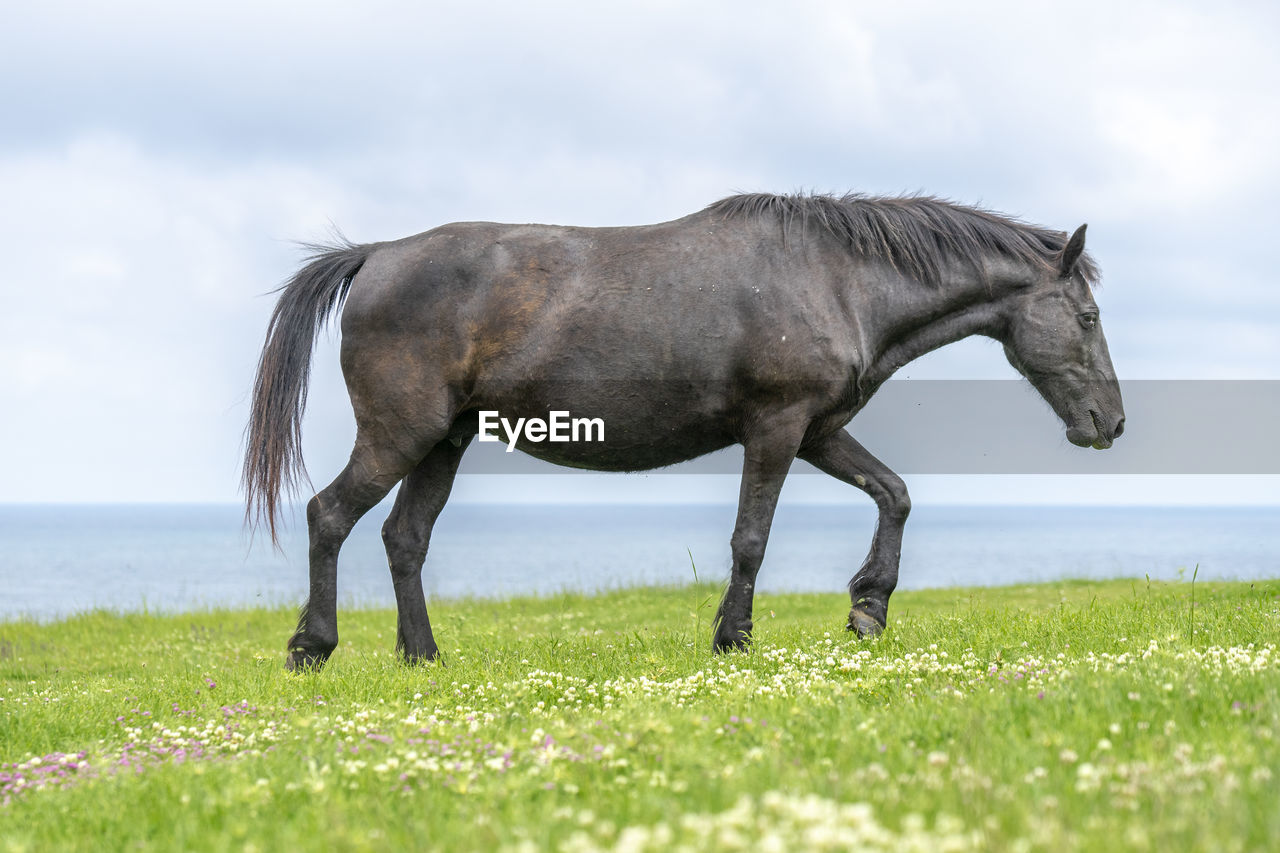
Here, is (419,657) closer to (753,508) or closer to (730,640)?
(730,640)

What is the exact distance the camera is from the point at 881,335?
29.0 feet

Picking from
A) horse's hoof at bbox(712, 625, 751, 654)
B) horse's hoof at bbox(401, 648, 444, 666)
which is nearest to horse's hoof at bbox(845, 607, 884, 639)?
horse's hoof at bbox(712, 625, 751, 654)

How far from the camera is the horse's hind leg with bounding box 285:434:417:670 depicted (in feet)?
28.8

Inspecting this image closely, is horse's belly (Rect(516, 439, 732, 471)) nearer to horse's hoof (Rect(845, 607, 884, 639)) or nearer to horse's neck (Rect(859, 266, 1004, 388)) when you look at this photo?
horse's neck (Rect(859, 266, 1004, 388))

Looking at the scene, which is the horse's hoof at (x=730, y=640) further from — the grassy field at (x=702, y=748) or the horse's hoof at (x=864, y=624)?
the horse's hoof at (x=864, y=624)

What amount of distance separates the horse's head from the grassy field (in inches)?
66.1

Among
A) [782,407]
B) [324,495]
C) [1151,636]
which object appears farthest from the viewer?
[324,495]

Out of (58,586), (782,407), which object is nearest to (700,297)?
(782,407)

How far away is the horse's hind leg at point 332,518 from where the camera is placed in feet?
28.8

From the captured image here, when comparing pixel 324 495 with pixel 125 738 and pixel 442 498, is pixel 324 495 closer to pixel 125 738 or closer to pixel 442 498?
pixel 442 498

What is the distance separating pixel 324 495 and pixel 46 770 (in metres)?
3.75

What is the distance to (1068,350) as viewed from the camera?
9.06 meters

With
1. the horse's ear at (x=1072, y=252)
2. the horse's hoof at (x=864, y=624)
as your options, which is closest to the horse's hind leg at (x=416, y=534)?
the horse's hoof at (x=864, y=624)

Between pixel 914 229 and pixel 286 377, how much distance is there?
558 cm
